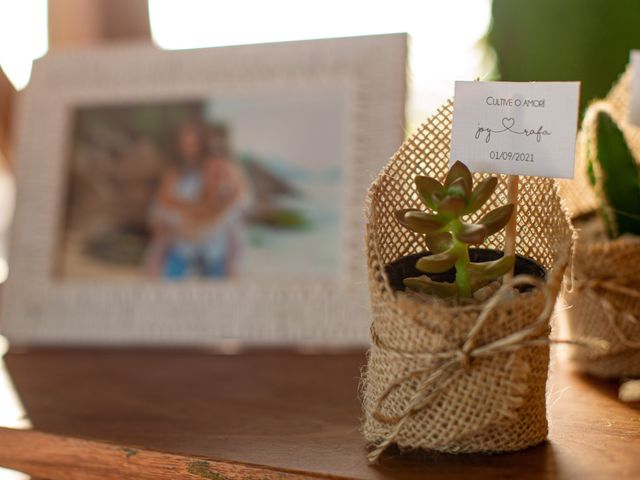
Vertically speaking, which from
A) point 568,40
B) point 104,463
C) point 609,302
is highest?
point 568,40

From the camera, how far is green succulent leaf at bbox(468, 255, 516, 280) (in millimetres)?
447

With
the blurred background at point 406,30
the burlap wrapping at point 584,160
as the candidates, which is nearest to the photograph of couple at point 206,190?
the blurred background at point 406,30

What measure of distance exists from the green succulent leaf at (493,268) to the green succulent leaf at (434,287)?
0.02m

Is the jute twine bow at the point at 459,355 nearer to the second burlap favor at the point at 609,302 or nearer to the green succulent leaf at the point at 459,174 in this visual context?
the green succulent leaf at the point at 459,174

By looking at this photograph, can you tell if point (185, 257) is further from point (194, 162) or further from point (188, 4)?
point (188, 4)

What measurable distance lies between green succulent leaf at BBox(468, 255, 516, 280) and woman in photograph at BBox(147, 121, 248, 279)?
Answer: 19.0 inches

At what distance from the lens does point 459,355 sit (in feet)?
1.36

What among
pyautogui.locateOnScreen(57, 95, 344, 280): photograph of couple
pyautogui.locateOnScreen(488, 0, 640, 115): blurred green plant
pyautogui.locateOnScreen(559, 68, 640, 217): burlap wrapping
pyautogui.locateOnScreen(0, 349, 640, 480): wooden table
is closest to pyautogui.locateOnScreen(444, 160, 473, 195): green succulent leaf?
pyautogui.locateOnScreen(0, 349, 640, 480): wooden table

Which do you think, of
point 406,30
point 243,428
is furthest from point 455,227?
point 406,30

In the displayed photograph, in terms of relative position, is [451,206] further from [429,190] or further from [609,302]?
[609,302]

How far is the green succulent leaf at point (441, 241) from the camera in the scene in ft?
1.51

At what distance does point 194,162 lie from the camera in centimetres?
93

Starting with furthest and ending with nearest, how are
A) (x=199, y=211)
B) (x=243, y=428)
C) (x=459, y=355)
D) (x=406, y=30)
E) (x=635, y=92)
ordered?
(x=406, y=30), (x=199, y=211), (x=635, y=92), (x=243, y=428), (x=459, y=355)

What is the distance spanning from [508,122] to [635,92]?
10.8 inches
